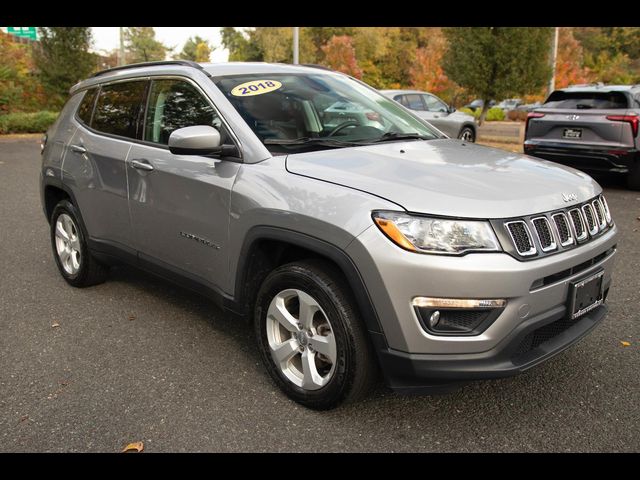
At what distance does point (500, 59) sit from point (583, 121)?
935 centimetres

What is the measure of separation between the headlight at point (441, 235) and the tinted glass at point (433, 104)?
13.3 metres

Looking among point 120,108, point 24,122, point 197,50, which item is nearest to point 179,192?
point 120,108

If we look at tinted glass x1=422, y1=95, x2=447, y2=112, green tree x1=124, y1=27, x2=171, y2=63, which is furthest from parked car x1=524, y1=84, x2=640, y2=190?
green tree x1=124, y1=27, x2=171, y2=63

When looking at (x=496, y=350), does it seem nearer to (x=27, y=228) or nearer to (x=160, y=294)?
(x=160, y=294)

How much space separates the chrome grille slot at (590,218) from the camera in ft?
9.85

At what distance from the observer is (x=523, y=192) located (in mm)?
2770

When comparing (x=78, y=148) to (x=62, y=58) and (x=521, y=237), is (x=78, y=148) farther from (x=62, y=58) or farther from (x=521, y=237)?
(x=62, y=58)

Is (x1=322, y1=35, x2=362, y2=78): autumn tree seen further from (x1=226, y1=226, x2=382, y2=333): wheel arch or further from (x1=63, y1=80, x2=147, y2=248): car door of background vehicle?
(x1=226, y1=226, x2=382, y2=333): wheel arch

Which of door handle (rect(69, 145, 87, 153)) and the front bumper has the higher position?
door handle (rect(69, 145, 87, 153))

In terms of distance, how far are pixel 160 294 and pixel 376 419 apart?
97.6 inches

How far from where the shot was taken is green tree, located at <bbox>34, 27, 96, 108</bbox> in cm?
2259

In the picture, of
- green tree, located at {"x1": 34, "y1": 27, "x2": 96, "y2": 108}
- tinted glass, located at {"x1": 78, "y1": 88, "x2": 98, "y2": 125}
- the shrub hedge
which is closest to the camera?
tinted glass, located at {"x1": 78, "y1": 88, "x2": 98, "y2": 125}

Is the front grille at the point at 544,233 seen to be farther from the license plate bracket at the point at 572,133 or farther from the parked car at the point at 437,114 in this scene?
the parked car at the point at 437,114

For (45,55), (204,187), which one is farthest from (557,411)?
(45,55)
